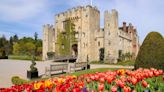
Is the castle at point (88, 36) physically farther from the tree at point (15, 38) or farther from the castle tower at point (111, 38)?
the tree at point (15, 38)

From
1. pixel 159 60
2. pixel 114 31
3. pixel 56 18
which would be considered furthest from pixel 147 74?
pixel 56 18

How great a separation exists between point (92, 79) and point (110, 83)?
403 mm

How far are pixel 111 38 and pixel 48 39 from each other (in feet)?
49.9

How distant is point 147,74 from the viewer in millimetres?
5660

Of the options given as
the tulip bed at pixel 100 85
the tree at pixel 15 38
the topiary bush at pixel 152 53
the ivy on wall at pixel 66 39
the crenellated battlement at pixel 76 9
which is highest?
the crenellated battlement at pixel 76 9

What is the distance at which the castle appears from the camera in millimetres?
40562

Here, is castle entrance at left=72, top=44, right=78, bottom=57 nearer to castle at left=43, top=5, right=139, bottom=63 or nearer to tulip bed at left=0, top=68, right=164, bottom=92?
castle at left=43, top=5, right=139, bottom=63

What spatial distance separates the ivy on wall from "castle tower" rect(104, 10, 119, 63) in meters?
7.46

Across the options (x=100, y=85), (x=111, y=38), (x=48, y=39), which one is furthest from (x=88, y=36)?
(x=100, y=85)

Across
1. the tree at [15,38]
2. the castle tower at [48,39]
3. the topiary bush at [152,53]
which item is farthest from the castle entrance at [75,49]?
the tree at [15,38]

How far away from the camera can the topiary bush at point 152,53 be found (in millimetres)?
12472

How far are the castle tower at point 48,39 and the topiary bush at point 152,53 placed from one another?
3719cm

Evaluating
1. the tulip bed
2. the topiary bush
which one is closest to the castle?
the topiary bush

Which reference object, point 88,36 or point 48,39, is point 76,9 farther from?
point 48,39
